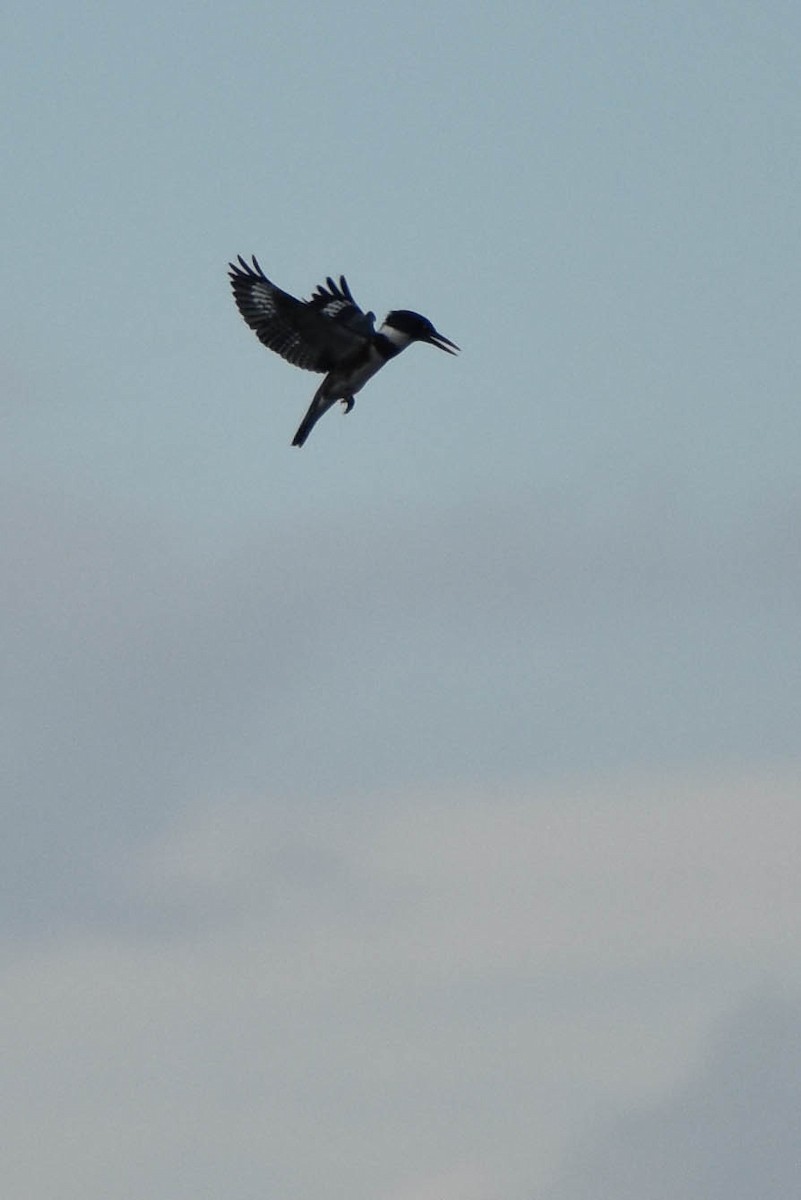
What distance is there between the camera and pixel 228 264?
141ft

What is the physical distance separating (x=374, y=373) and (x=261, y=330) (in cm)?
239

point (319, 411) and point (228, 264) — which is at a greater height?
point (228, 264)

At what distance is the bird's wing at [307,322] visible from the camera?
40844mm

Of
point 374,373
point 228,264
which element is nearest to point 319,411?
point 374,373

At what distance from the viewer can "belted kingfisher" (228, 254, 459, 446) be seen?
133 feet

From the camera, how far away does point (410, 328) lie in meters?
41.8

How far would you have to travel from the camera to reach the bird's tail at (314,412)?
3984cm

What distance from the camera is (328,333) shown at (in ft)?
135

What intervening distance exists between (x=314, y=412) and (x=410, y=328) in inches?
111

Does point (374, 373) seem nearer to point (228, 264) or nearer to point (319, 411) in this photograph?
point (319, 411)

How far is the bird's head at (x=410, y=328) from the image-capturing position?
4156cm

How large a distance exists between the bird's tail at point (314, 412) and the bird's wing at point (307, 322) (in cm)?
56

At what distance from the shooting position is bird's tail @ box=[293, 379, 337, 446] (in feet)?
131

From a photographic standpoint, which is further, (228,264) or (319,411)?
(228,264)
